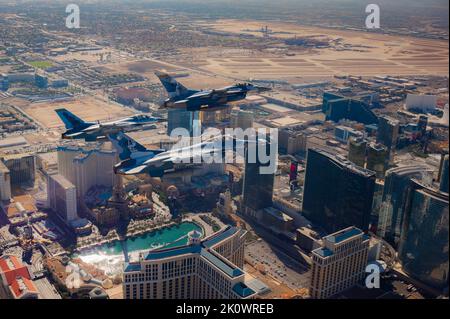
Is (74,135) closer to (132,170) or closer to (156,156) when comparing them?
(132,170)

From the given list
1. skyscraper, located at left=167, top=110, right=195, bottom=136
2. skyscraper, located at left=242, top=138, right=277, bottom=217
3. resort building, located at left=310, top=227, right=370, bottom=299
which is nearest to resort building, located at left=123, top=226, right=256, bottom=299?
resort building, located at left=310, top=227, right=370, bottom=299

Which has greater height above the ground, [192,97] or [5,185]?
[192,97]

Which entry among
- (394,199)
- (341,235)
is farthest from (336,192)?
(341,235)

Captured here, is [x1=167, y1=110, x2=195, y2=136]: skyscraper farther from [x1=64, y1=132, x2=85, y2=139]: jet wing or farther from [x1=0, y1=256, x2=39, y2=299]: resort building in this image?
[x1=0, y1=256, x2=39, y2=299]: resort building
